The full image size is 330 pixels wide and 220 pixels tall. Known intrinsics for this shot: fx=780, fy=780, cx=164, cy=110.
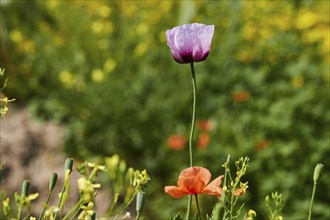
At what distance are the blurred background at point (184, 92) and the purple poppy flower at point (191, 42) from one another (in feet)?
7.08

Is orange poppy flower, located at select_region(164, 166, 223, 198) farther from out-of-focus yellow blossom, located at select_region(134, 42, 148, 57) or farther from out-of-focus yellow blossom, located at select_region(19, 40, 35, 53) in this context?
out-of-focus yellow blossom, located at select_region(19, 40, 35, 53)

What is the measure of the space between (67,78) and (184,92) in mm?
673

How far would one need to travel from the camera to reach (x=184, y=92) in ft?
13.8

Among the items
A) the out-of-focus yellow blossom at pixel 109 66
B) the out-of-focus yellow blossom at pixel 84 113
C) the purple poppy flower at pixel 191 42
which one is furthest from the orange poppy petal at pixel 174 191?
the out-of-focus yellow blossom at pixel 109 66

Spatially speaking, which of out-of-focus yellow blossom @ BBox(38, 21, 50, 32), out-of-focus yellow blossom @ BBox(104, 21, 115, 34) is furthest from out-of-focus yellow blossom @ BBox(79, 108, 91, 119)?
out-of-focus yellow blossom @ BBox(38, 21, 50, 32)

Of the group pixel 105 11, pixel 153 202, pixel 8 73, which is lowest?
pixel 153 202

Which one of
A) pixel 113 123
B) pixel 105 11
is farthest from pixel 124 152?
pixel 105 11

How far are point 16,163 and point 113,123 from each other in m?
0.54

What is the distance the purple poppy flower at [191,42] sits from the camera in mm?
1408

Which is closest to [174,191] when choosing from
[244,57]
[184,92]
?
[184,92]

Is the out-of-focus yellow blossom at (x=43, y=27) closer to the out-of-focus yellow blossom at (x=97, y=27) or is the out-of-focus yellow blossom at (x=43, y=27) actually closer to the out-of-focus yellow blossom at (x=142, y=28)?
the out-of-focus yellow blossom at (x=97, y=27)

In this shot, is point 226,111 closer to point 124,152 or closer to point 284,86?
point 284,86

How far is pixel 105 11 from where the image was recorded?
5.01 metres

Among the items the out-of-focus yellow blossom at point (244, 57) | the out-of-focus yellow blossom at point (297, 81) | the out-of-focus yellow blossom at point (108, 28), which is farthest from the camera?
the out-of-focus yellow blossom at point (108, 28)
